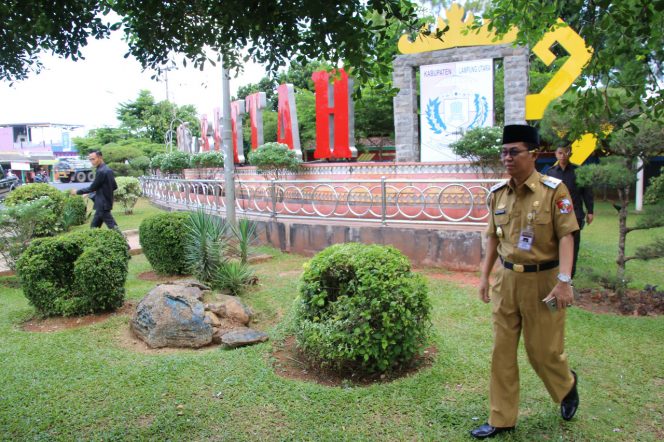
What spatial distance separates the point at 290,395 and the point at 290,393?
0.09 ft

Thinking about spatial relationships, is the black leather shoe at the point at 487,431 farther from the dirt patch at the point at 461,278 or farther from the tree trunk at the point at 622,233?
the dirt patch at the point at 461,278

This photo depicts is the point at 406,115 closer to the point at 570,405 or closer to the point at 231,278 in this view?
the point at 231,278

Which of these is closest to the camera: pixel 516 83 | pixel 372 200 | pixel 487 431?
pixel 487 431

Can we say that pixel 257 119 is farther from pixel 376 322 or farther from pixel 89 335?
pixel 376 322

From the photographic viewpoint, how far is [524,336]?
292cm

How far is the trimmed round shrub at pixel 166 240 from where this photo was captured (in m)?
6.75

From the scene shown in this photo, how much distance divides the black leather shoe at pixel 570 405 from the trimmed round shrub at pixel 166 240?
4.95 metres

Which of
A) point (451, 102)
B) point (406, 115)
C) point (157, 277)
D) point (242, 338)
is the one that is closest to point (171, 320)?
point (242, 338)

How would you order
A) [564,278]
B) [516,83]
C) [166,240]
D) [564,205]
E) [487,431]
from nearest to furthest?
[564,278] → [564,205] → [487,431] → [166,240] → [516,83]

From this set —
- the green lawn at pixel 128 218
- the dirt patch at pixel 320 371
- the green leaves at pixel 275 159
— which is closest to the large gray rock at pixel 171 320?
the dirt patch at pixel 320 371

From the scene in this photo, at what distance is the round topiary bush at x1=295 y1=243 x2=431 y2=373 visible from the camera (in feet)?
11.7

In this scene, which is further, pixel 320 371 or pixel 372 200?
pixel 372 200

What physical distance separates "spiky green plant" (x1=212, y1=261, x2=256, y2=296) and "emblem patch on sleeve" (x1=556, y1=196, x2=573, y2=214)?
4047 millimetres

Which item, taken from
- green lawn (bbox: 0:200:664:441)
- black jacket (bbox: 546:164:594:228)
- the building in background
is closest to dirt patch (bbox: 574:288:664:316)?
green lawn (bbox: 0:200:664:441)
